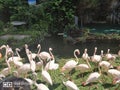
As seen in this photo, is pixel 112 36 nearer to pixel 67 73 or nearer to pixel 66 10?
pixel 66 10

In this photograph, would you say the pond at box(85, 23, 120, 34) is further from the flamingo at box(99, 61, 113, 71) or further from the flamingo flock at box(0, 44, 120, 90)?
the flamingo at box(99, 61, 113, 71)

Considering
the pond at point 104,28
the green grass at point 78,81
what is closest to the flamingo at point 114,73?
the green grass at point 78,81

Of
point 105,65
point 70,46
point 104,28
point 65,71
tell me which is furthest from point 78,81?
point 104,28

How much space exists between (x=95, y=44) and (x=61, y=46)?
118 centimetres

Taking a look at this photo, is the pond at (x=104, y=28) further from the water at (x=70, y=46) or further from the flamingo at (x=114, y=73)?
the flamingo at (x=114, y=73)

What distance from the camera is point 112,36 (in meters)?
12.4

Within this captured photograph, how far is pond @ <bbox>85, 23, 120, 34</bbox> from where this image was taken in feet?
48.4

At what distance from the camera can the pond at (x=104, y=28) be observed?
14.8 metres

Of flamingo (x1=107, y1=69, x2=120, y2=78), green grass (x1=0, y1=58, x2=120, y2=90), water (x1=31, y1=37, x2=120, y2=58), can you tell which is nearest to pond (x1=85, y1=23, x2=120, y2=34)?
water (x1=31, y1=37, x2=120, y2=58)

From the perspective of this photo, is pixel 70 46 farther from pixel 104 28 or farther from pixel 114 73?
pixel 114 73

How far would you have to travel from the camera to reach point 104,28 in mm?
15500

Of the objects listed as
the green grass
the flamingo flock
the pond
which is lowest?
the pond

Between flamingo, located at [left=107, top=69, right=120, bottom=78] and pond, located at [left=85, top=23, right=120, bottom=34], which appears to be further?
pond, located at [left=85, top=23, right=120, bottom=34]

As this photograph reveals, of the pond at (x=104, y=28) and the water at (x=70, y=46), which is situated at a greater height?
the water at (x=70, y=46)
